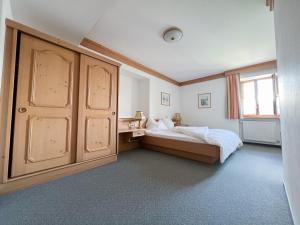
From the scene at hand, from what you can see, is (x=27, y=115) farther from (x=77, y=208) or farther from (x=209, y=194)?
(x=209, y=194)

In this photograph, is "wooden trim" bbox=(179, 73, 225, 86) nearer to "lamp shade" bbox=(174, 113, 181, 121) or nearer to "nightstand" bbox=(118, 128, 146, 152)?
"lamp shade" bbox=(174, 113, 181, 121)

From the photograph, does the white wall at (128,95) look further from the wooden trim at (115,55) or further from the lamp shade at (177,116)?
the lamp shade at (177,116)

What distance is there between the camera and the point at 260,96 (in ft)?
13.2

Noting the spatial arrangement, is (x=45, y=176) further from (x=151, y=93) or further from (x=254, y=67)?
(x=254, y=67)

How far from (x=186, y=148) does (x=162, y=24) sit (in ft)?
8.12

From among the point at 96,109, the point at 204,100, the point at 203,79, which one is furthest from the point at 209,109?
the point at 96,109

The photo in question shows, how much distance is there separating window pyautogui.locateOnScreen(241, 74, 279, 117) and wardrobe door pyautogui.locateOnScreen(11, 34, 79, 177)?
198 inches

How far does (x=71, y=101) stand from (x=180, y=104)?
4629 mm

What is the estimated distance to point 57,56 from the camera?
1785mm

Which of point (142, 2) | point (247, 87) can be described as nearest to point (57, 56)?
point (142, 2)

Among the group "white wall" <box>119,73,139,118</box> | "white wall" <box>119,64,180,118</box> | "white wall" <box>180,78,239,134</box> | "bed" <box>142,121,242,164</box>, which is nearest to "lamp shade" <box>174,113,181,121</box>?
"white wall" <box>119,64,180,118</box>

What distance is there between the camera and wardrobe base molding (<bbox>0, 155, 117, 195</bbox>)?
A: 140cm

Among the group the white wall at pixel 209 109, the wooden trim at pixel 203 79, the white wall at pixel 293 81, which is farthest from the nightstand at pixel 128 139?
the wooden trim at pixel 203 79

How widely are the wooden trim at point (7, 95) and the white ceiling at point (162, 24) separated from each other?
2.06 feet
